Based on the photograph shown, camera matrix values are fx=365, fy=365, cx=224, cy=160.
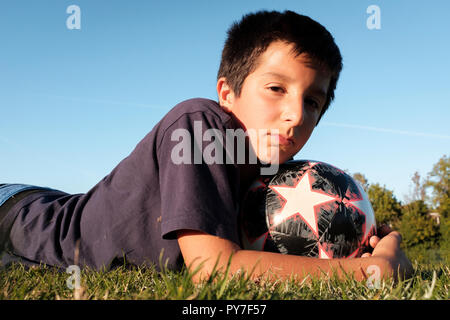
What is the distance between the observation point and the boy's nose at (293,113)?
2.91 m

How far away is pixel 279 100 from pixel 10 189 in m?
3.28

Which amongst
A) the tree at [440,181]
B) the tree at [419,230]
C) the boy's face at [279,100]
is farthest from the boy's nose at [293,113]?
the tree at [440,181]

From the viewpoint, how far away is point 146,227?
2.83 metres

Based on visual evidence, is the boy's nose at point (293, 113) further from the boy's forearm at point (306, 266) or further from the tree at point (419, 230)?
the tree at point (419, 230)

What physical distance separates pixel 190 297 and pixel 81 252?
2.06 meters

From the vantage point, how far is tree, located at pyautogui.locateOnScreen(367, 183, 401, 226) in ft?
66.6

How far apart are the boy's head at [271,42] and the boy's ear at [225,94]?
2.0 inches

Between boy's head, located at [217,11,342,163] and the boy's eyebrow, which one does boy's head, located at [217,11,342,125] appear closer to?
boy's head, located at [217,11,342,163]

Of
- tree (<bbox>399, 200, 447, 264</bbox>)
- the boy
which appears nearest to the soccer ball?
the boy

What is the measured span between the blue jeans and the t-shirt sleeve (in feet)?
7.95

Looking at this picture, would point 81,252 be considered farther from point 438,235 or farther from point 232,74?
point 438,235

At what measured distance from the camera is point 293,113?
9.53 ft
